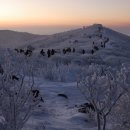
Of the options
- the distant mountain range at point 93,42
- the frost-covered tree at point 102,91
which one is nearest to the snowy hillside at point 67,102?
the frost-covered tree at point 102,91

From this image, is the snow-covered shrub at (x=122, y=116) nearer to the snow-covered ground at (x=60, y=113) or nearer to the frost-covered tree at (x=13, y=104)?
the snow-covered ground at (x=60, y=113)

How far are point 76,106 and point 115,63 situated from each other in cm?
1627

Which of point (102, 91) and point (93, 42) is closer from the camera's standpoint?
point (102, 91)

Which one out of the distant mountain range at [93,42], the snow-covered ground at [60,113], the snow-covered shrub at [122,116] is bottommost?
the distant mountain range at [93,42]

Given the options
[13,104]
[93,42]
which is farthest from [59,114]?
[93,42]

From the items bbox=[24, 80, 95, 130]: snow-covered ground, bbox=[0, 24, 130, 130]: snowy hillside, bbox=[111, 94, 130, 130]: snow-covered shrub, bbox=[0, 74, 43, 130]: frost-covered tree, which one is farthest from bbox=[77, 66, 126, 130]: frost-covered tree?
bbox=[0, 74, 43, 130]: frost-covered tree

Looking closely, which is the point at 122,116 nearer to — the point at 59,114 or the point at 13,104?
the point at 59,114

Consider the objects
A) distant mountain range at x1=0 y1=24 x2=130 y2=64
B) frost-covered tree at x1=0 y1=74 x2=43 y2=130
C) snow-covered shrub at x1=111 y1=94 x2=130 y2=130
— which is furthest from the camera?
distant mountain range at x1=0 y1=24 x2=130 y2=64

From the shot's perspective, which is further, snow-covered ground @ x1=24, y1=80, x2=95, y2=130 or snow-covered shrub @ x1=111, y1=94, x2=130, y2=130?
snow-covered ground @ x1=24, y1=80, x2=95, y2=130

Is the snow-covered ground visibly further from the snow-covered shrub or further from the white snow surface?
the snow-covered shrub

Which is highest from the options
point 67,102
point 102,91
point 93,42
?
point 102,91

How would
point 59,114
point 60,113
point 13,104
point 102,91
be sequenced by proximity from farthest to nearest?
point 60,113, point 59,114, point 102,91, point 13,104

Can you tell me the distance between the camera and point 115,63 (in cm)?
2842

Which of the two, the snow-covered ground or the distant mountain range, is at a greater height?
the snow-covered ground
